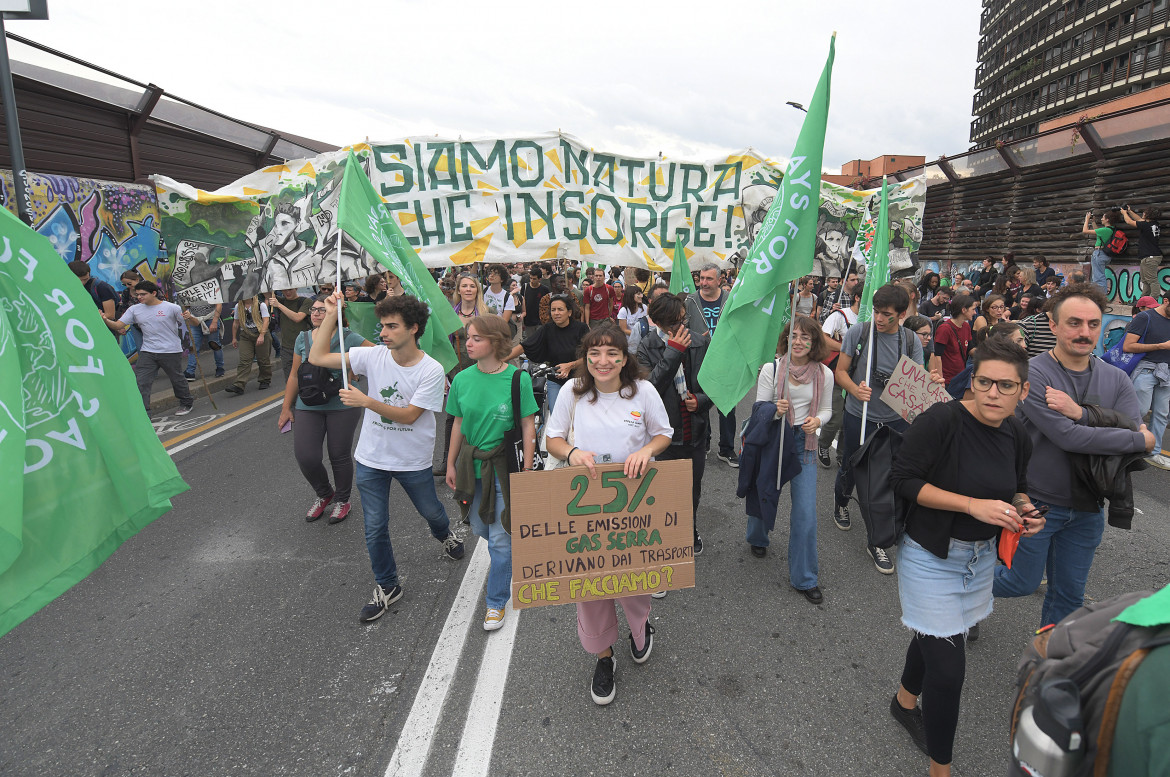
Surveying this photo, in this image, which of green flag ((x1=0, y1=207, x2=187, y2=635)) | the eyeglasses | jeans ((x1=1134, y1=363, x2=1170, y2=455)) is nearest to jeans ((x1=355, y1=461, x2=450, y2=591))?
green flag ((x1=0, y1=207, x2=187, y2=635))

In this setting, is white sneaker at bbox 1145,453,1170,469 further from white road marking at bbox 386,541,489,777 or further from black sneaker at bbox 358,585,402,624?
black sneaker at bbox 358,585,402,624

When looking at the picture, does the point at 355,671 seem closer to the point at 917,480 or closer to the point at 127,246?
the point at 917,480

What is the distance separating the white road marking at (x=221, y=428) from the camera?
6.87m

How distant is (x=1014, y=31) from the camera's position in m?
62.7

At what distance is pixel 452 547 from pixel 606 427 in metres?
2.00

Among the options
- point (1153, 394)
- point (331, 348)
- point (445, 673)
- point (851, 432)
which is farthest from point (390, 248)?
point (1153, 394)

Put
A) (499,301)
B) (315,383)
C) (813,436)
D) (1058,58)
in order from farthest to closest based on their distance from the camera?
(1058,58), (499,301), (315,383), (813,436)

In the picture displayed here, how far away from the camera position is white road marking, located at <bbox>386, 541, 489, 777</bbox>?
2.51 m

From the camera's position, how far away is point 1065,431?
2736 mm

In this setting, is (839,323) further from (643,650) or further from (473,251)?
(643,650)

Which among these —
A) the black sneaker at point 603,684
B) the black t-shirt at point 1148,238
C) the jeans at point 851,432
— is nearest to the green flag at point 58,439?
the black sneaker at point 603,684

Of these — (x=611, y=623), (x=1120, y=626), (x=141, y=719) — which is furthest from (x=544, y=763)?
(x=1120, y=626)

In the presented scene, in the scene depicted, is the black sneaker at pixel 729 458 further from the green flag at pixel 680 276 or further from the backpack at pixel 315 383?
the backpack at pixel 315 383

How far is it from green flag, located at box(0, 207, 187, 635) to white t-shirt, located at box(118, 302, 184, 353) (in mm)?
7257
